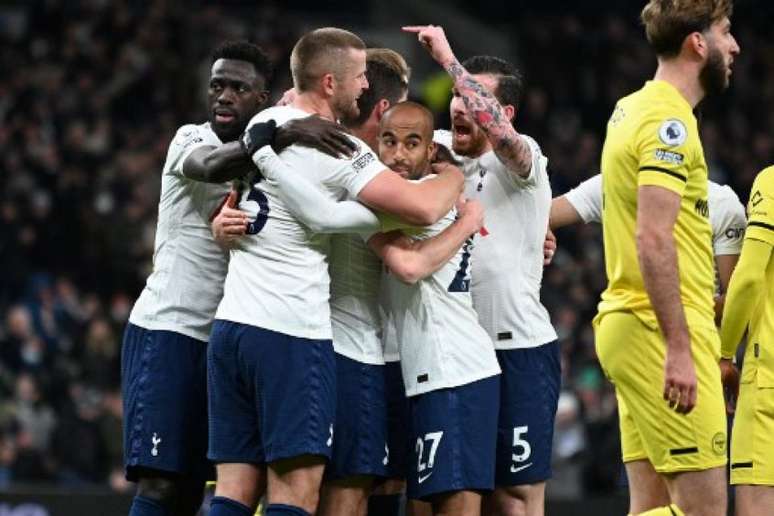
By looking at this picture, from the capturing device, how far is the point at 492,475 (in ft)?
20.5

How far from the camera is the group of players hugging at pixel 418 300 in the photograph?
566 cm

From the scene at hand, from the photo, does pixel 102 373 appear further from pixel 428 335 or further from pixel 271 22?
pixel 428 335

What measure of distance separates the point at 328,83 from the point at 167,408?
1.59 metres

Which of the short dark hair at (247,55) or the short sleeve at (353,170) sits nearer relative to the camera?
the short sleeve at (353,170)

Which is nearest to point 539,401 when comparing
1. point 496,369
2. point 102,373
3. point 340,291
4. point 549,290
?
point 496,369

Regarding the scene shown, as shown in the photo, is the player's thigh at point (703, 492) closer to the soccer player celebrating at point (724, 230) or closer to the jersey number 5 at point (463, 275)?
the jersey number 5 at point (463, 275)

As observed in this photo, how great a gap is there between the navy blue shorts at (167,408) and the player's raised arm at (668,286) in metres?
2.16

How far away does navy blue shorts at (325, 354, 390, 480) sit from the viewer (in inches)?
246

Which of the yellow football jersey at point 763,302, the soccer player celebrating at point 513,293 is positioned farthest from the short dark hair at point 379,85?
the yellow football jersey at point 763,302

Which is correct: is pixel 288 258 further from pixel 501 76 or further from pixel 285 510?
pixel 501 76

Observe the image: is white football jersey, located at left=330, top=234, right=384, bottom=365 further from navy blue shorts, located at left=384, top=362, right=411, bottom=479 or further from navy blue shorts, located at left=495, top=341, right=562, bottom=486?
navy blue shorts, located at left=495, top=341, right=562, bottom=486

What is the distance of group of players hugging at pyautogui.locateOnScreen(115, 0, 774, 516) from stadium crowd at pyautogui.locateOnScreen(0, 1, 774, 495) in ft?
21.0

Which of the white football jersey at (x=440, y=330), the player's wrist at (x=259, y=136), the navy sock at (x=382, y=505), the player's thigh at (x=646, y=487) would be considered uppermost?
the player's wrist at (x=259, y=136)

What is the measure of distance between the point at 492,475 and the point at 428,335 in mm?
608
